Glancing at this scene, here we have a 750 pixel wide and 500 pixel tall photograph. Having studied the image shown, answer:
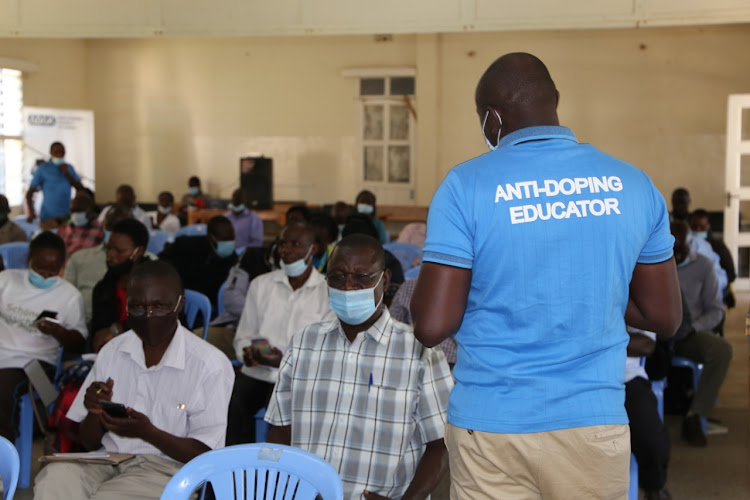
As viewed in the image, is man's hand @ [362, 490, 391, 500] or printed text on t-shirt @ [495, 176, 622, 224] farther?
man's hand @ [362, 490, 391, 500]

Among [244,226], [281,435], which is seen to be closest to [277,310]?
[281,435]

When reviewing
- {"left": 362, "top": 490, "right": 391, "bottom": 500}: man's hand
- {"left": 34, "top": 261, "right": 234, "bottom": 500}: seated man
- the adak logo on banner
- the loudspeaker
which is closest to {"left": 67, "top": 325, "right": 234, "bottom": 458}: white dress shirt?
{"left": 34, "top": 261, "right": 234, "bottom": 500}: seated man

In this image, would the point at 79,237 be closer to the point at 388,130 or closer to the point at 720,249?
the point at 720,249

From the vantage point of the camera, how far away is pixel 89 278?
5.02 m

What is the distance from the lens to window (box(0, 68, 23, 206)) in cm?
1147

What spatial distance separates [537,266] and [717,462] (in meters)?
3.13

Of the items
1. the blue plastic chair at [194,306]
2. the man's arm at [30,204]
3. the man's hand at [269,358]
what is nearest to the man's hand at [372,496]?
the man's hand at [269,358]

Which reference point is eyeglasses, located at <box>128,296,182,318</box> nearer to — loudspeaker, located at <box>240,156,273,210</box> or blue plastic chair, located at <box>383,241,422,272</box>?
blue plastic chair, located at <box>383,241,422,272</box>

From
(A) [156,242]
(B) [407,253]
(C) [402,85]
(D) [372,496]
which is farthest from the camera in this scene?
(C) [402,85]

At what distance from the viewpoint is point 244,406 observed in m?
3.72

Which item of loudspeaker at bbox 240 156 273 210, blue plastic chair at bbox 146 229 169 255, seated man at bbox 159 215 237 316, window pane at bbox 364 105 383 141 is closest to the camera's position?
seated man at bbox 159 215 237 316

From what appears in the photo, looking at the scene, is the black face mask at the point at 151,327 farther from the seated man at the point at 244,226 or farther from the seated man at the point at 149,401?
the seated man at the point at 244,226

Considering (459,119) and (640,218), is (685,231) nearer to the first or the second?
(640,218)

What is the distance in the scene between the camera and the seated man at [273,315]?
12.3 feet
